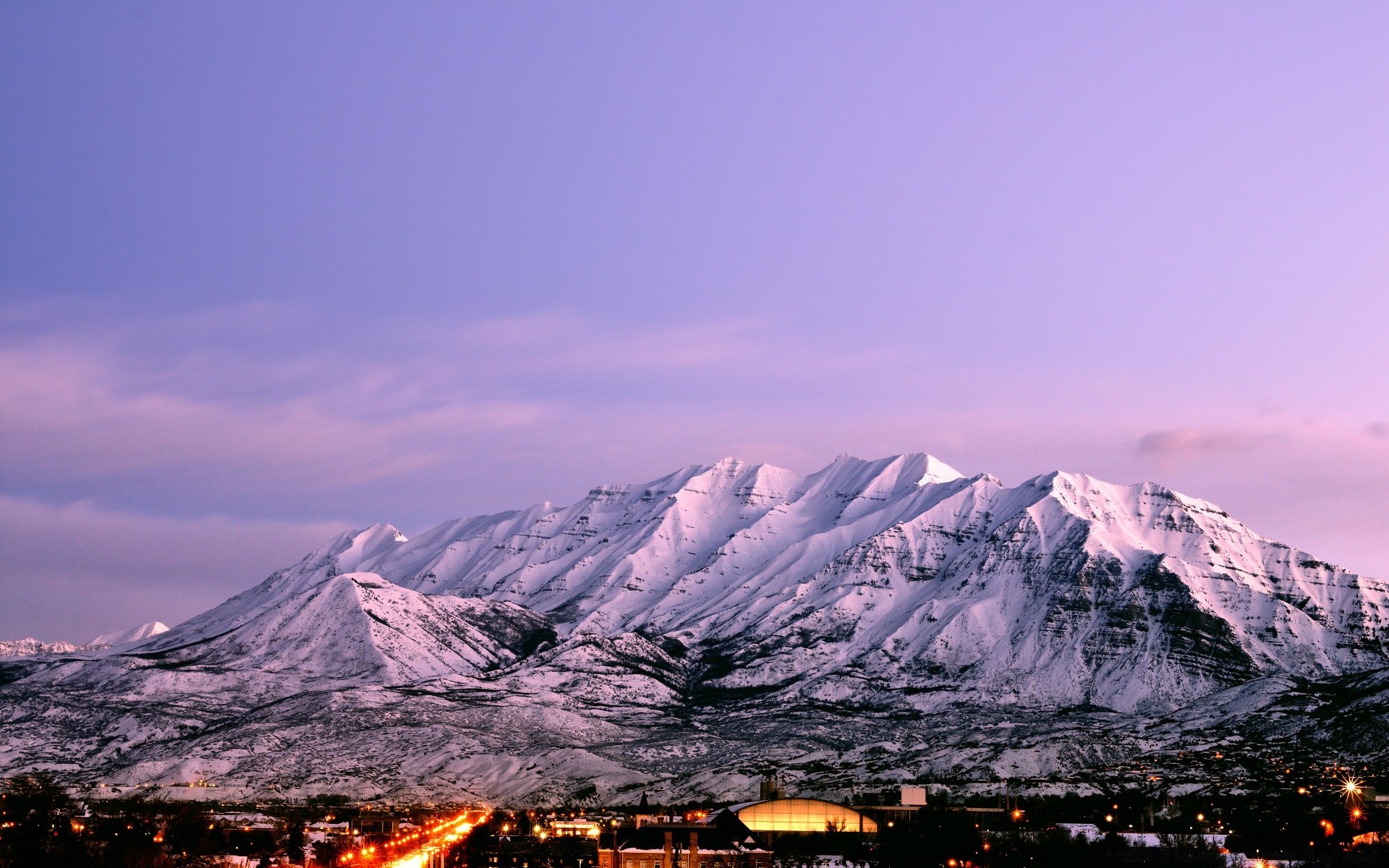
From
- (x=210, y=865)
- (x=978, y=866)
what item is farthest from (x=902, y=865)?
(x=210, y=865)

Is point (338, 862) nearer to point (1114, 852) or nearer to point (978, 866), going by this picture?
point (978, 866)

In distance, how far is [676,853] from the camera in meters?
193

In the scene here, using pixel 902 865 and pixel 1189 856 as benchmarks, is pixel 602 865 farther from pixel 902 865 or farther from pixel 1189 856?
pixel 1189 856

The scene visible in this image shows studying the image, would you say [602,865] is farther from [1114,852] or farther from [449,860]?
[1114,852]

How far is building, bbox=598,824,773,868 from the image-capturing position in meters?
192

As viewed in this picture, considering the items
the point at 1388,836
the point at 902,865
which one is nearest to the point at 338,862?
the point at 902,865

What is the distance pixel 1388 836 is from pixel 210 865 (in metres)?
134

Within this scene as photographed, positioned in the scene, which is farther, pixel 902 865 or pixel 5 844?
pixel 902 865

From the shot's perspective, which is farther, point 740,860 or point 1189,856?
point 740,860

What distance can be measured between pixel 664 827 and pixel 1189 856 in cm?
5844

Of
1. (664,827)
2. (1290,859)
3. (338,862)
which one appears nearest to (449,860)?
(338,862)

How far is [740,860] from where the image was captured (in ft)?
641

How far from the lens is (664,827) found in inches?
7810

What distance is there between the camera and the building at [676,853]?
192 meters
